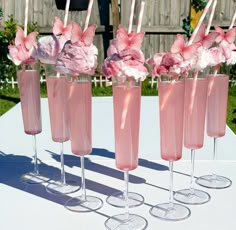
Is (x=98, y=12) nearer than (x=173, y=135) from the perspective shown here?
No

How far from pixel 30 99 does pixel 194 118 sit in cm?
59

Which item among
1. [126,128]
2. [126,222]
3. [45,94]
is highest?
[126,128]

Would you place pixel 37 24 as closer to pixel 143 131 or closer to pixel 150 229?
pixel 143 131

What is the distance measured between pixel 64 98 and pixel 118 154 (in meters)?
0.32

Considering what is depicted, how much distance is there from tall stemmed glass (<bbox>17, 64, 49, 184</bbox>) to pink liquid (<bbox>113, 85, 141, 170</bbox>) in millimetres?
434

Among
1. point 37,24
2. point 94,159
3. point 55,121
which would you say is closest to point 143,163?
point 94,159

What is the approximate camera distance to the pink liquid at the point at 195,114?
151cm

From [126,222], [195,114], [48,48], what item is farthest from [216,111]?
[48,48]

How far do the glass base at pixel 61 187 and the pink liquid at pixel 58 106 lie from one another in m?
0.17

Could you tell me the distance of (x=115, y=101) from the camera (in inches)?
53.2

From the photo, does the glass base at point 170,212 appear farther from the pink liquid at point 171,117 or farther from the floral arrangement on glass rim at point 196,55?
the floral arrangement on glass rim at point 196,55

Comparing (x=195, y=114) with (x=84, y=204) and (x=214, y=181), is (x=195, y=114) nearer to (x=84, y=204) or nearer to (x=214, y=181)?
(x=214, y=181)

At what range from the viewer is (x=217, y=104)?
166 centimetres

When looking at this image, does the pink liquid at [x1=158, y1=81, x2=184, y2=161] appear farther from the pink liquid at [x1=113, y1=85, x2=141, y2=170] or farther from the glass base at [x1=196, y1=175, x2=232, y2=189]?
the glass base at [x1=196, y1=175, x2=232, y2=189]
